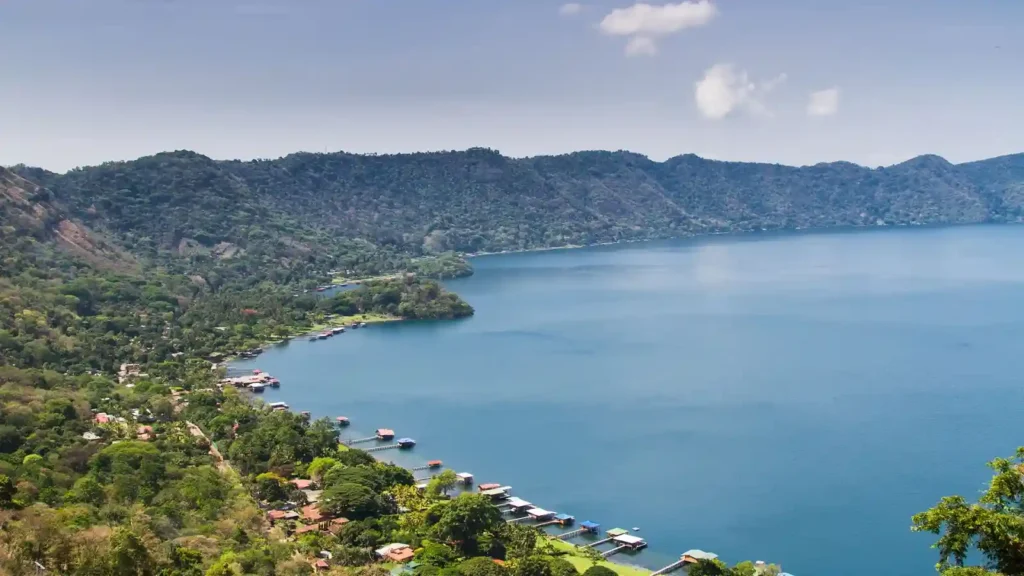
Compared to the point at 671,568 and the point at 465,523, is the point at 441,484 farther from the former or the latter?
the point at 671,568

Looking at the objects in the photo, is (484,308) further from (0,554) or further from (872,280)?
(0,554)

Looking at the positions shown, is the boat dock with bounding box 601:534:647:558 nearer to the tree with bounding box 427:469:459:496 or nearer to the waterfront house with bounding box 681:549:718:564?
the waterfront house with bounding box 681:549:718:564

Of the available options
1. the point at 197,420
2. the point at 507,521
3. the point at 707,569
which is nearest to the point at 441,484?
the point at 507,521

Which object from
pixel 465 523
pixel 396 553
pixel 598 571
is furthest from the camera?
pixel 465 523

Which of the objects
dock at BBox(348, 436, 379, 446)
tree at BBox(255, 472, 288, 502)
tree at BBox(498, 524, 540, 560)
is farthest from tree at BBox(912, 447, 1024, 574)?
dock at BBox(348, 436, 379, 446)

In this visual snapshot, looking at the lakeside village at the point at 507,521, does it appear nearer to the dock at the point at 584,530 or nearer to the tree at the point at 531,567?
the dock at the point at 584,530

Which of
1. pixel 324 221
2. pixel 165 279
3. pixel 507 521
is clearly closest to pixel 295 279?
pixel 165 279
